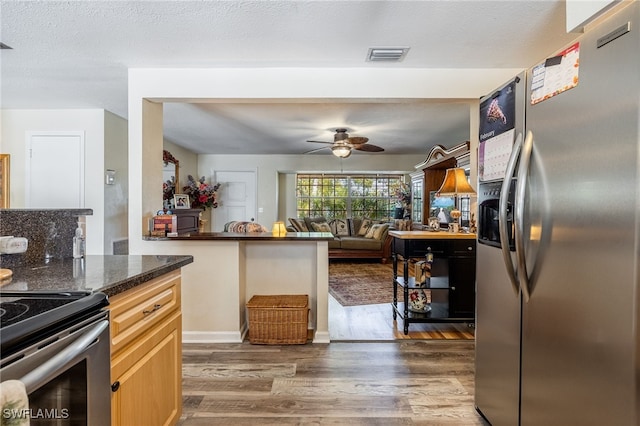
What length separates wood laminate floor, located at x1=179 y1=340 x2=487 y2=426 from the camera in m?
A: 1.88

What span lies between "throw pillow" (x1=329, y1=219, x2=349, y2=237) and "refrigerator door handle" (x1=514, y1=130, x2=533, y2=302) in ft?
20.0

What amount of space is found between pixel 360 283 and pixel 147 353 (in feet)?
13.0

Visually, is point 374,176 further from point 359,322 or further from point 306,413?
point 306,413

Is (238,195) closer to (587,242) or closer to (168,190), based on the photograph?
(168,190)

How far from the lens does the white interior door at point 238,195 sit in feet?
24.8

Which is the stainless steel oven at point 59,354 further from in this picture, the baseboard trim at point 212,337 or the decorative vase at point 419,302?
the decorative vase at point 419,302

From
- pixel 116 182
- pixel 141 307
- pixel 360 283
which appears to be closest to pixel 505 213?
pixel 141 307

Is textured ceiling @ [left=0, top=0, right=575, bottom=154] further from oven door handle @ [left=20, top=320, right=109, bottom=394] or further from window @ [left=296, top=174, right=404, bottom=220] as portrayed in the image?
window @ [left=296, top=174, right=404, bottom=220]

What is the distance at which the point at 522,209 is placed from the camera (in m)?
1.30

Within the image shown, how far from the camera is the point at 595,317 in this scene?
1.04 m

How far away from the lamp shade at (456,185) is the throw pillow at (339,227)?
433 cm

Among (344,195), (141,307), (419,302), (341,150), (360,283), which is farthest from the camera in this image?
(344,195)

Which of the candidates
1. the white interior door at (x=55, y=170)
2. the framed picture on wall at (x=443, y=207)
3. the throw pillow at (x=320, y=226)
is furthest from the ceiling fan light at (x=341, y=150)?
the white interior door at (x=55, y=170)

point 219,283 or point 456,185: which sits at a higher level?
point 456,185
